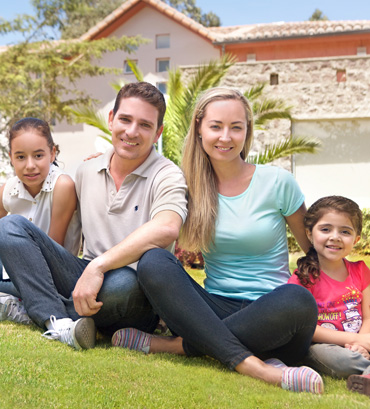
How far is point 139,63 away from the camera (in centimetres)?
2120

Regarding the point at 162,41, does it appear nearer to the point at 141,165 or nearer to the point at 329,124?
the point at 329,124

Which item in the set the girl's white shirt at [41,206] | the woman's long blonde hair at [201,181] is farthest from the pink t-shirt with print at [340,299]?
the girl's white shirt at [41,206]

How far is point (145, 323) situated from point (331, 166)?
453 inches

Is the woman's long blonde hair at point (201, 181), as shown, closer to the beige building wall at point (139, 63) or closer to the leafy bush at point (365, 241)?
the leafy bush at point (365, 241)

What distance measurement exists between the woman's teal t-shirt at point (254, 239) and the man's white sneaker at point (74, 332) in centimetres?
72

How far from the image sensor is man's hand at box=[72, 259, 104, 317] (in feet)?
9.00

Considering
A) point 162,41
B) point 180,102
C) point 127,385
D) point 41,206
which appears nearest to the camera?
point 127,385

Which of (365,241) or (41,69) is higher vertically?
(41,69)

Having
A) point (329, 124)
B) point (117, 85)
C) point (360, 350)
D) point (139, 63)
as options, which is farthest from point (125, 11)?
point (360, 350)

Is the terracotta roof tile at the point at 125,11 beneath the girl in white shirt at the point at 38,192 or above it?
above

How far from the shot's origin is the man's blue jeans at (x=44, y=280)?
2852mm

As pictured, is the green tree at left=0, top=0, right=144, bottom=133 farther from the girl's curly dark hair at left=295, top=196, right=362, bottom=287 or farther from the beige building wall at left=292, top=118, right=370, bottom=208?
the girl's curly dark hair at left=295, top=196, right=362, bottom=287

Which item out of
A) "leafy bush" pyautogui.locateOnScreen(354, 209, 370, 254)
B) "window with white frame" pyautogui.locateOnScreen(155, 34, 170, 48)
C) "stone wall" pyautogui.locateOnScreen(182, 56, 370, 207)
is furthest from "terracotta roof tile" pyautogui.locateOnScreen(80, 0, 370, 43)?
"leafy bush" pyautogui.locateOnScreen(354, 209, 370, 254)

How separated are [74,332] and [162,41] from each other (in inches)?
777
